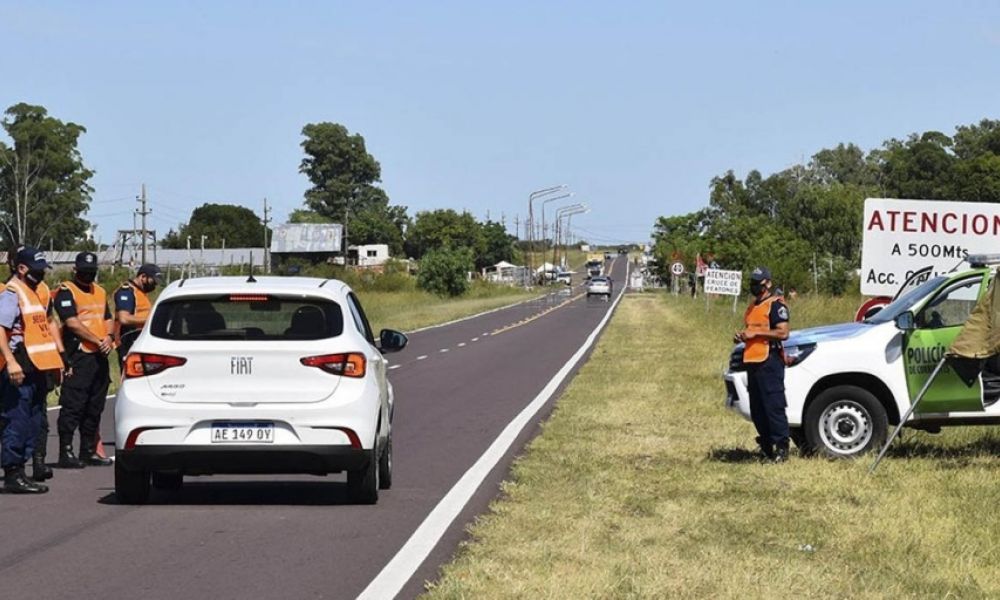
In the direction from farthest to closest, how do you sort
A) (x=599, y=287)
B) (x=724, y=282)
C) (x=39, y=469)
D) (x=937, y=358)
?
(x=599, y=287) → (x=724, y=282) → (x=937, y=358) → (x=39, y=469)

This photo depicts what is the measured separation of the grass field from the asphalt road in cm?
42

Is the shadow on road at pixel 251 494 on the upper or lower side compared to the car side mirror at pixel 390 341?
lower

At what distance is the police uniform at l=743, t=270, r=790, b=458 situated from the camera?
14.2 metres

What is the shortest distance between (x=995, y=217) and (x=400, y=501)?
1227cm

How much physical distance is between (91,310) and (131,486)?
3086 mm

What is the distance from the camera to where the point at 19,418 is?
12.6 metres

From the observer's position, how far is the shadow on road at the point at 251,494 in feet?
39.8

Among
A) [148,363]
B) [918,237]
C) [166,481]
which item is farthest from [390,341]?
[918,237]

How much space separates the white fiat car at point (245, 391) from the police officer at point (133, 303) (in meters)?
3.97

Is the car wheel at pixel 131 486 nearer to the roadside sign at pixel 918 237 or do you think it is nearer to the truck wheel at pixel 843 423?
the truck wheel at pixel 843 423

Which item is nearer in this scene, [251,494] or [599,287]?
[251,494]

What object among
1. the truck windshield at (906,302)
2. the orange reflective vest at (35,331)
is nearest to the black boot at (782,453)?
the truck windshield at (906,302)

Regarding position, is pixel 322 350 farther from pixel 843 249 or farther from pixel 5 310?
pixel 843 249

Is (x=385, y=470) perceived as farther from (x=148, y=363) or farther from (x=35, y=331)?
(x=35, y=331)
